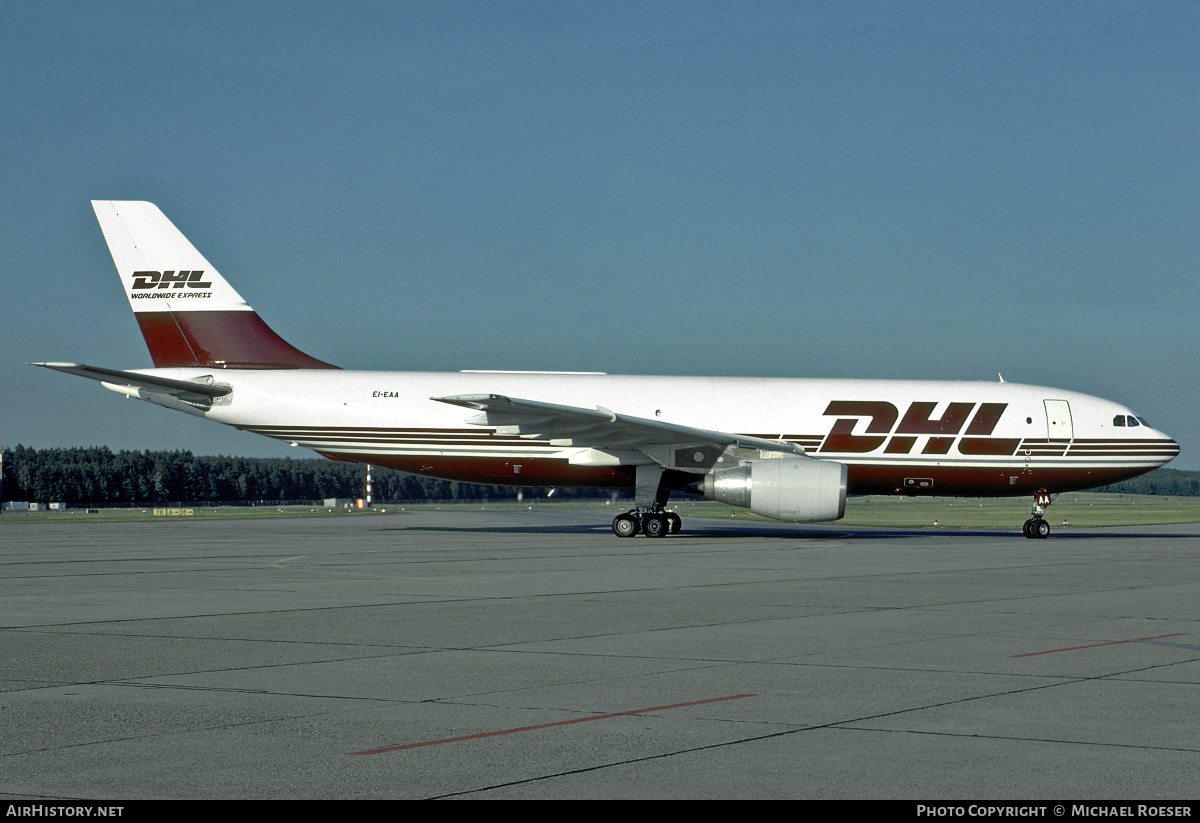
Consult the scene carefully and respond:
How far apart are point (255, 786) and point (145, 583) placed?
12148mm

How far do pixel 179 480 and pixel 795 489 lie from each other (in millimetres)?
119031

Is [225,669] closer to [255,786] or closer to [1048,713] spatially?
[255,786]

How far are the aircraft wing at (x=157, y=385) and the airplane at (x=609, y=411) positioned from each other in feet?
0.17

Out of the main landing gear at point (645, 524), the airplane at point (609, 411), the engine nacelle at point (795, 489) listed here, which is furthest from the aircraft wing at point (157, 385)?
the engine nacelle at point (795, 489)

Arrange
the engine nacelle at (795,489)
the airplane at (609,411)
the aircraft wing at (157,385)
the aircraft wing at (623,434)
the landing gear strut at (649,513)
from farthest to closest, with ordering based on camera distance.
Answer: the airplane at (609,411), the landing gear strut at (649,513), the aircraft wing at (157,385), the aircraft wing at (623,434), the engine nacelle at (795,489)

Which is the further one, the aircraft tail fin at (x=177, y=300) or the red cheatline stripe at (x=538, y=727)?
the aircraft tail fin at (x=177, y=300)

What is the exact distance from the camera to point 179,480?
136 m

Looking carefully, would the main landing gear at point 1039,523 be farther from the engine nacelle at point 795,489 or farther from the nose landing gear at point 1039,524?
the engine nacelle at point 795,489

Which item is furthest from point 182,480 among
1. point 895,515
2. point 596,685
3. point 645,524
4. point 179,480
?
point 596,685

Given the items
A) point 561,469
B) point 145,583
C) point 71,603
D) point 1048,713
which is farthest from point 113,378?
point 1048,713

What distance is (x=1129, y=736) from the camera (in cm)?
681

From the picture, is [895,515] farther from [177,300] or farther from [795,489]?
[177,300]

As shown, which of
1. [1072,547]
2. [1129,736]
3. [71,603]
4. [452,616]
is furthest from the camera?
[1072,547]

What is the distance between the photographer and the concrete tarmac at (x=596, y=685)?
5.89 meters
